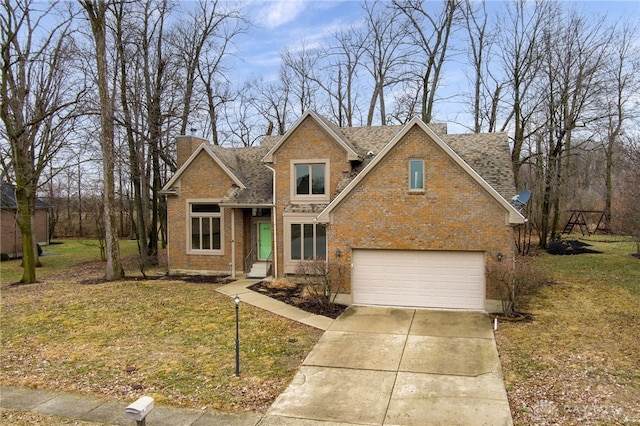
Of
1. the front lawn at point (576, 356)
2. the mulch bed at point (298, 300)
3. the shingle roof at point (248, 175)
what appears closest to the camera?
the front lawn at point (576, 356)

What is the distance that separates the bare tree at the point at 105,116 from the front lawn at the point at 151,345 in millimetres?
2519

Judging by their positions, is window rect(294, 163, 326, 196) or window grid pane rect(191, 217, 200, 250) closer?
window rect(294, 163, 326, 196)

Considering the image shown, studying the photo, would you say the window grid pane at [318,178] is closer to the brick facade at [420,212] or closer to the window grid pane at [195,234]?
the brick facade at [420,212]

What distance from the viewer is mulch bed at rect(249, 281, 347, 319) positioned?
13.6 meters

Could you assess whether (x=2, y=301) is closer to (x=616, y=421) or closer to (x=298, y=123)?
(x=298, y=123)

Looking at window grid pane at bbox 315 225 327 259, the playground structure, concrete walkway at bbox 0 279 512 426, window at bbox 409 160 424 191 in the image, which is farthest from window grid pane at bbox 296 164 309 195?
the playground structure

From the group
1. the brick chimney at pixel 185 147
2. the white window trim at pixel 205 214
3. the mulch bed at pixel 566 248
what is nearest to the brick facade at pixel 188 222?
the white window trim at pixel 205 214

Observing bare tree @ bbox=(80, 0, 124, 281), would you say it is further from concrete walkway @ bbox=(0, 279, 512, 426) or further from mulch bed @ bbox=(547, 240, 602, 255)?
mulch bed @ bbox=(547, 240, 602, 255)

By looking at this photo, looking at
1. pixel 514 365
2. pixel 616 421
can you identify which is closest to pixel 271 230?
pixel 514 365

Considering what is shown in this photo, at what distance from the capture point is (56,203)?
4312 centimetres

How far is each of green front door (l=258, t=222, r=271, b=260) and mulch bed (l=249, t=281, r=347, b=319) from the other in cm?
258

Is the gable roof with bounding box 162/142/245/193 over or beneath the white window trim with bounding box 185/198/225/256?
over

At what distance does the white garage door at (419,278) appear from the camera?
44.6 feet

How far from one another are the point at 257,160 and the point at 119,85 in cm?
1037
